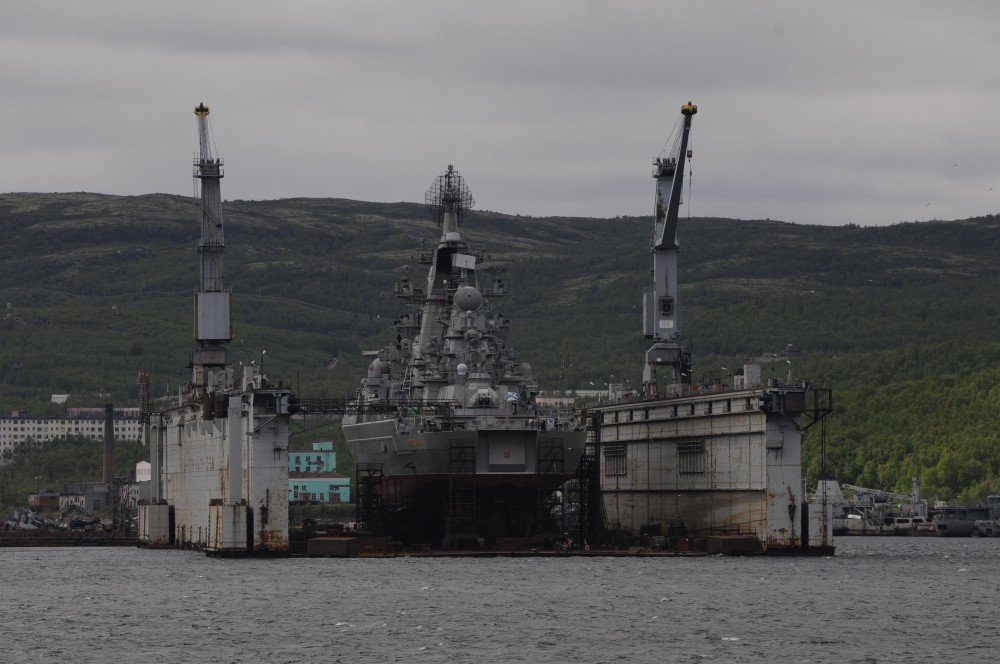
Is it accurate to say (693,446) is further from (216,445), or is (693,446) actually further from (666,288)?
(216,445)

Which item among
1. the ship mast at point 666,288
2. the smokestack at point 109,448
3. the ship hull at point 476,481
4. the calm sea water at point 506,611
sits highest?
the ship mast at point 666,288

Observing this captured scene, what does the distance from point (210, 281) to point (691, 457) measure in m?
28.1

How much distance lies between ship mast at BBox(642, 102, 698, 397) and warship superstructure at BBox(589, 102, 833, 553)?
0.18 ft

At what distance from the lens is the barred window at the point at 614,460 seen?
4488 inches

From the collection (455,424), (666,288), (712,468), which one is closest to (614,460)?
(666,288)

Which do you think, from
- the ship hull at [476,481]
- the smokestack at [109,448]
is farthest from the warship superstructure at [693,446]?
the smokestack at [109,448]

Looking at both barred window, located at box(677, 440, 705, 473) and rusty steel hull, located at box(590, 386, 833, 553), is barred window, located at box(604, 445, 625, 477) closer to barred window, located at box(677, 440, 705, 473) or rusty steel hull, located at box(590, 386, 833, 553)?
rusty steel hull, located at box(590, 386, 833, 553)

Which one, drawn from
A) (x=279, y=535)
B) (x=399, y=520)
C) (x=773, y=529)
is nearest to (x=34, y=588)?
(x=279, y=535)

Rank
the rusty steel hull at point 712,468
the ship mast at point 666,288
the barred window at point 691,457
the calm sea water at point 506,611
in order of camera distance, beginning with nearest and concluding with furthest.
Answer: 1. the calm sea water at point 506,611
2. the rusty steel hull at point 712,468
3. the barred window at point 691,457
4. the ship mast at point 666,288

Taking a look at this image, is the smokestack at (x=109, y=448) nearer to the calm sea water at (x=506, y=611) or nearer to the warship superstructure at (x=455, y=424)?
the warship superstructure at (x=455, y=424)

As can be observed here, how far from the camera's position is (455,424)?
9719cm

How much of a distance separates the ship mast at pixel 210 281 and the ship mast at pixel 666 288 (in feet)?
76.8

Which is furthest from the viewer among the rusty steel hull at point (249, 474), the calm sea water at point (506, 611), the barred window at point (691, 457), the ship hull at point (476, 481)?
the barred window at point (691, 457)

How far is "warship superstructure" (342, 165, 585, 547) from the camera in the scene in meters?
96.8
